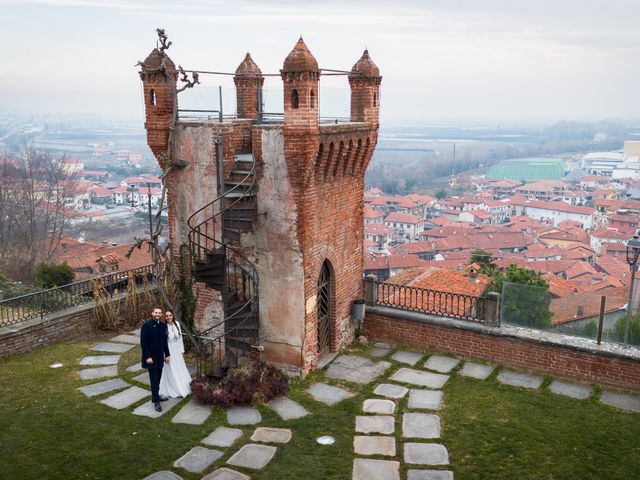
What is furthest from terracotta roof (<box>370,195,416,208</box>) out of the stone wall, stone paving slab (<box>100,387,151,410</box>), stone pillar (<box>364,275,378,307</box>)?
stone paving slab (<box>100,387,151,410</box>)

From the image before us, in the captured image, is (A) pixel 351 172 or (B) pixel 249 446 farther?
(A) pixel 351 172

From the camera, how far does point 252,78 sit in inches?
539

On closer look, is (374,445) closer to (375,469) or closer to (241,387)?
(375,469)

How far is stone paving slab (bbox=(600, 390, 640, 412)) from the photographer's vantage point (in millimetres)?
10000

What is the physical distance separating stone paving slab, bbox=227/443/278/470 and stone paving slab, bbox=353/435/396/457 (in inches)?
50.1

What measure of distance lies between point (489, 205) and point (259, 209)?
118 metres

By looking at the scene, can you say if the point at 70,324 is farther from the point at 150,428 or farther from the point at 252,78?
the point at 252,78

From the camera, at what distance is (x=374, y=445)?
8.66 m

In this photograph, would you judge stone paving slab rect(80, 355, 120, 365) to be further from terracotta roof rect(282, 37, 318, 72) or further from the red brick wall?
terracotta roof rect(282, 37, 318, 72)

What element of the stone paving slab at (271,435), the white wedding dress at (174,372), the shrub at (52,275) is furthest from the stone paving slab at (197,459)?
the shrub at (52,275)

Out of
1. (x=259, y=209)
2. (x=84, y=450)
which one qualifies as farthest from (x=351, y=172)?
(x=84, y=450)

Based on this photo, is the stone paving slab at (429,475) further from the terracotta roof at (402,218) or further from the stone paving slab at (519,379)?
the terracotta roof at (402,218)

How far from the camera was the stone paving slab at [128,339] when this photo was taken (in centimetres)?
1279

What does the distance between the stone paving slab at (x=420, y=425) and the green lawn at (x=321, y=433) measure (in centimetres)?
13
